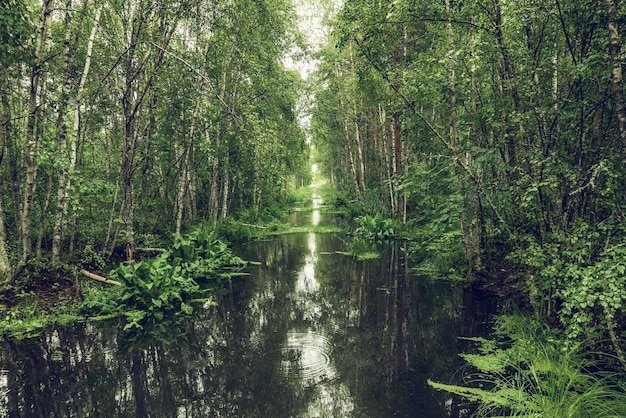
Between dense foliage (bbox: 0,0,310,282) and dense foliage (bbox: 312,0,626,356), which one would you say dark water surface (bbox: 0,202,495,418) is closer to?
dense foliage (bbox: 312,0,626,356)

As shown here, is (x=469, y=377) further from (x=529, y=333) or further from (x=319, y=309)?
(x=319, y=309)

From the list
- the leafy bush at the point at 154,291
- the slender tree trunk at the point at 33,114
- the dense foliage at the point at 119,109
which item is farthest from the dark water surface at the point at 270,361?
the dense foliage at the point at 119,109

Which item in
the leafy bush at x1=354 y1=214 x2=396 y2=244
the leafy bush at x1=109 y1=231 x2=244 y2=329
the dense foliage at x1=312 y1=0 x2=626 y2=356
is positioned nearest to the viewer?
the dense foliage at x1=312 y1=0 x2=626 y2=356

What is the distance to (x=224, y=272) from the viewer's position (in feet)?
37.6

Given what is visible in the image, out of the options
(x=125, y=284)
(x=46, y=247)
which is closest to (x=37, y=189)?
(x=46, y=247)

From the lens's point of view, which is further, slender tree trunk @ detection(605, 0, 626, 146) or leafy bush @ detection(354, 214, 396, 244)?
leafy bush @ detection(354, 214, 396, 244)

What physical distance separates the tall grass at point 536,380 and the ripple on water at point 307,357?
61.9 inches

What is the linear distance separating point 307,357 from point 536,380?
3.21m

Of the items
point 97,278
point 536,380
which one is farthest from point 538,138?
point 97,278

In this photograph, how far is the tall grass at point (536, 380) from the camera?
3664 millimetres

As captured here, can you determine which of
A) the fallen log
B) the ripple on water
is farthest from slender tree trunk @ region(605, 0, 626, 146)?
the fallen log

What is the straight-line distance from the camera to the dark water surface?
14.6ft

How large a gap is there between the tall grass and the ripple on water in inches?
61.9

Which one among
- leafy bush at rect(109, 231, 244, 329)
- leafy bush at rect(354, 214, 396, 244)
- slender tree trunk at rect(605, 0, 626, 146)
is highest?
slender tree trunk at rect(605, 0, 626, 146)
